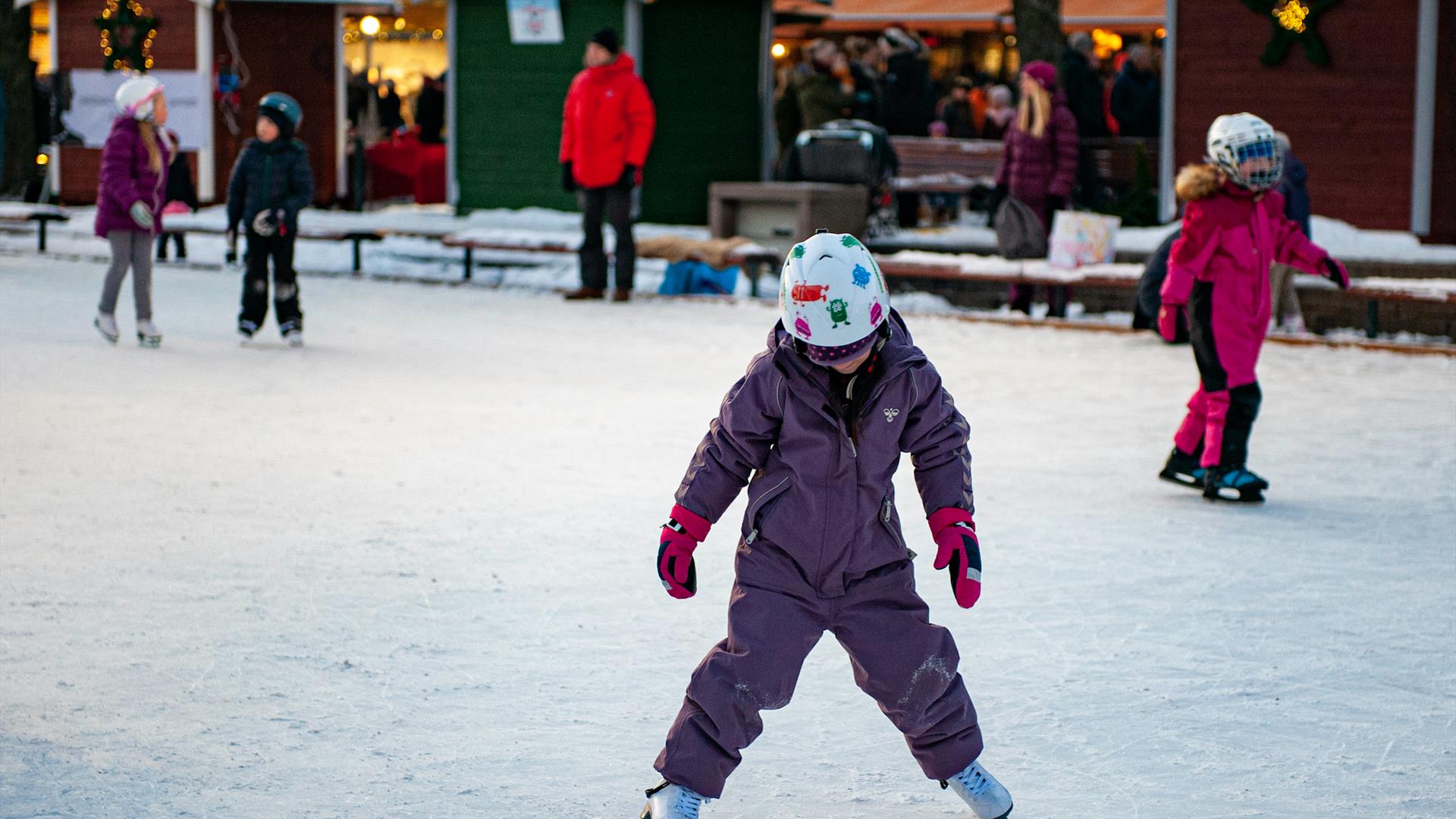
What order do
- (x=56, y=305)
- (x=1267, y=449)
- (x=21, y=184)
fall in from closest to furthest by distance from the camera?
(x=1267, y=449) < (x=56, y=305) < (x=21, y=184)

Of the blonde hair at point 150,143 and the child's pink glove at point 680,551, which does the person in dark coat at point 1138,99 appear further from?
the child's pink glove at point 680,551

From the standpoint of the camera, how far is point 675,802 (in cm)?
335

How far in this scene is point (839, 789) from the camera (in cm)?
374

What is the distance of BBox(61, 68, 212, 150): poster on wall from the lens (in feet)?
69.1

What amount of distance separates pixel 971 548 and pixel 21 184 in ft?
65.8

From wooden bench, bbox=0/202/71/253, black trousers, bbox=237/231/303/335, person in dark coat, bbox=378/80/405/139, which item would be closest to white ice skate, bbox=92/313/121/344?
black trousers, bbox=237/231/303/335

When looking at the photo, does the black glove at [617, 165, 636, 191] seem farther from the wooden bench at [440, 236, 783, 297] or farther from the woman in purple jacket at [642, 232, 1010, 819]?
the woman in purple jacket at [642, 232, 1010, 819]

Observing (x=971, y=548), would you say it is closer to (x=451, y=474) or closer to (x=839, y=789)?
(x=839, y=789)

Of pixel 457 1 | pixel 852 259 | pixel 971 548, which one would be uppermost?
pixel 457 1

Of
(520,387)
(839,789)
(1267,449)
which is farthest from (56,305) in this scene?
(839,789)

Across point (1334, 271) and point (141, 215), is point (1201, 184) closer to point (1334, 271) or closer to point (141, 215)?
point (1334, 271)

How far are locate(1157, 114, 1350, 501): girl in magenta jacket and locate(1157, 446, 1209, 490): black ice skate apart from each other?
10 centimetres

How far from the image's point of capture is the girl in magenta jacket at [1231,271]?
21.8 feet

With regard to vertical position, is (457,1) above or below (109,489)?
above
